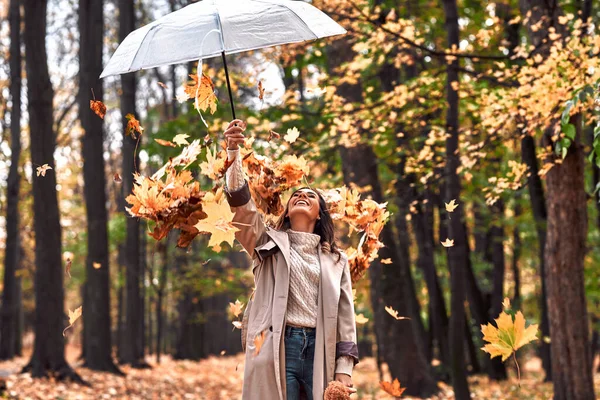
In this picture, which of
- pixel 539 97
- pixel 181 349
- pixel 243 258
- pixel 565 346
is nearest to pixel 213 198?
pixel 539 97

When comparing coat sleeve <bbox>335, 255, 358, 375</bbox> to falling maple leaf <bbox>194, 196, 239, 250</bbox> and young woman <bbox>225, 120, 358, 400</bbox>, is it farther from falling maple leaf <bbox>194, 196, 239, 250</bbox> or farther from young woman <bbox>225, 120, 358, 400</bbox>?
falling maple leaf <bbox>194, 196, 239, 250</bbox>

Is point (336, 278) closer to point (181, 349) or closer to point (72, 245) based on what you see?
point (72, 245)

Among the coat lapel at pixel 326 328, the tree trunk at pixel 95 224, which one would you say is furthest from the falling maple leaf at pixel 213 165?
the tree trunk at pixel 95 224

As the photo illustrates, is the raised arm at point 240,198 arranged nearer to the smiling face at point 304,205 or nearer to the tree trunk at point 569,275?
the smiling face at point 304,205

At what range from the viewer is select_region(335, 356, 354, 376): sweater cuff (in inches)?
175

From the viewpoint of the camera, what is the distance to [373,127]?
10.0 meters

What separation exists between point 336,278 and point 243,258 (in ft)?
108

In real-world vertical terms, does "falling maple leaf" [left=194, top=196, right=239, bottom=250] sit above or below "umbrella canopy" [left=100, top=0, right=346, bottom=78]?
below

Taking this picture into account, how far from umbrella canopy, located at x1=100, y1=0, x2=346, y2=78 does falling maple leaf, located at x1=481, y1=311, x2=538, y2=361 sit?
1.92m

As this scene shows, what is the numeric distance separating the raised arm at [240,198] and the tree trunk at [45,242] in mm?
8176

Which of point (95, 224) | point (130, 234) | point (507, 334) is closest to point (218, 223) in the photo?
point (507, 334)

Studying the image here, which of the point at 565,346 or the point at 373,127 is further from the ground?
the point at 373,127

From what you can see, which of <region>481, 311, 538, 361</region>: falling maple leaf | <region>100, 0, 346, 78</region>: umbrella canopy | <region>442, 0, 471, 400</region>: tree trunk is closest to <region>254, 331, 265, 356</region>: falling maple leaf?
<region>481, 311, 538, 361</region>: falling maple leaf

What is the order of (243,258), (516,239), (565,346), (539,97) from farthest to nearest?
(243,258) < (516,239) < (565,346) < (539,97)
